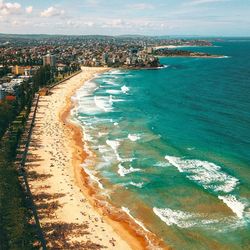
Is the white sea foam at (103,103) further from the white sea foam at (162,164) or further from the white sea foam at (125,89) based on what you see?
the white sea foam at (162,164)

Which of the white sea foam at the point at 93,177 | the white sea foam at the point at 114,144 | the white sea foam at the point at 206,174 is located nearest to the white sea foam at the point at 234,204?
the white sea foam at the point at 206,174

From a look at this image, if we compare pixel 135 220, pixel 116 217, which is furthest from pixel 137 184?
pixel 135 220

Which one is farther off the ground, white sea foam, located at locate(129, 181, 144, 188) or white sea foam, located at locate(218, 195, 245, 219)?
white sea foam, located at locate(218, 195, 245, 219)

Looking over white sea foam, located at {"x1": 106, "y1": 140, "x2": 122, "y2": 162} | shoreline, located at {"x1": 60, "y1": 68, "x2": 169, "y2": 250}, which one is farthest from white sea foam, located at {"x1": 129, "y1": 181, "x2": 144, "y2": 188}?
white sea foam, located at {"x1": 106, "y1": 140, "x2": 122, "y2": 162}

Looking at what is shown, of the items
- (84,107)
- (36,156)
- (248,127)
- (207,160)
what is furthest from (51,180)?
(84,107)

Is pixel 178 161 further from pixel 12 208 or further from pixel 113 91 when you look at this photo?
pixel 113 91

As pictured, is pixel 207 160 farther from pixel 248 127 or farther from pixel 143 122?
pixel 143 122

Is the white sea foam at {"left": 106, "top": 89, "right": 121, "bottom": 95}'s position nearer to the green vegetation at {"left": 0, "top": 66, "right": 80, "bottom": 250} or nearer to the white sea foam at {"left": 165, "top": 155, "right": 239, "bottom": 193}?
the green vegetation at {"left": 0, "top": 66, "right": 80, "bottom": 250}
